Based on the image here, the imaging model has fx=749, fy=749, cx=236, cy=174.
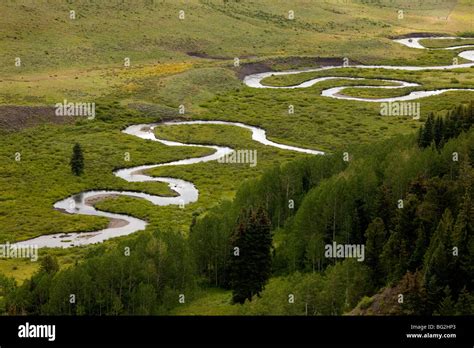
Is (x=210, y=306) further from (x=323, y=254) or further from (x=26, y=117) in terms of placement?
(x=26, y=117)

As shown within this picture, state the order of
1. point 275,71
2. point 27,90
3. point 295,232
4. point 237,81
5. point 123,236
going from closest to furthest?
point 295,232 < point 123,236 < point 27,90 < point 237,81 < point 275,71

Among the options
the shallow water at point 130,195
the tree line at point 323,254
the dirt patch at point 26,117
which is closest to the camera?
the tree line at point 323,254

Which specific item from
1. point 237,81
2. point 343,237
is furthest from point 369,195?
point 237,81

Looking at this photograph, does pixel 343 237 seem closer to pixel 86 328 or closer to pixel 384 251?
pixel 384 251

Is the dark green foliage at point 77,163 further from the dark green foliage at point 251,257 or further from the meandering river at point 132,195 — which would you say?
the dark green foliage at point 251,257

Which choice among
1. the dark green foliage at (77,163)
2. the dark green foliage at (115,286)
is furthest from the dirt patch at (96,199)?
the dark green foliage at (115,286)
